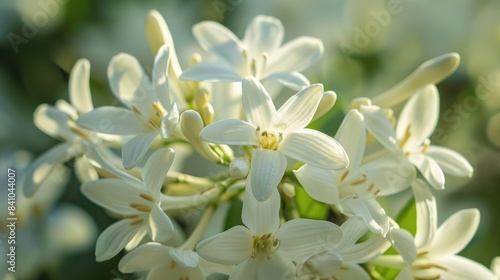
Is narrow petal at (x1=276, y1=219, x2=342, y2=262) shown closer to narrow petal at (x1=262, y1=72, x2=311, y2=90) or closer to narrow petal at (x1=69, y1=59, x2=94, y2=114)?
narrow petal at (x1=262, y1=72, x2=311, y2=90)

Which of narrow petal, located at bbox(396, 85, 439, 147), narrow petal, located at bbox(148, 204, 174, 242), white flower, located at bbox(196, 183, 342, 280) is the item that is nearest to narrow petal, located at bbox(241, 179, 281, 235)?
white flower, located at bbox(196, 183, 342, 280)

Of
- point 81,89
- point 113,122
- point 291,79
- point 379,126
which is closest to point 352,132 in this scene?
point 379,126

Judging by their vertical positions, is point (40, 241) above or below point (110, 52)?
below

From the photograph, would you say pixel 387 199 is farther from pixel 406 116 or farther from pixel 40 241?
pixel 40 241

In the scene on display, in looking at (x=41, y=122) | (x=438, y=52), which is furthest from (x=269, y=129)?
(x=438, y=52)

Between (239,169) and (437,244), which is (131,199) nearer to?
(239,169)

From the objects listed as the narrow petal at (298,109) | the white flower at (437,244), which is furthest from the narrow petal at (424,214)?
the narrow petal at (298,109)

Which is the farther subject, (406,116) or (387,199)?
(387,199)
